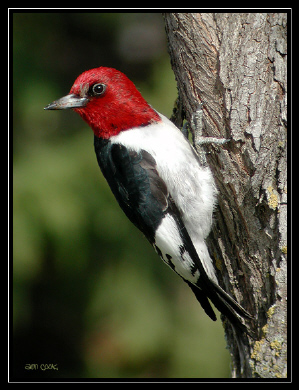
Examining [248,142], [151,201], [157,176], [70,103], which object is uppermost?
[70,103]

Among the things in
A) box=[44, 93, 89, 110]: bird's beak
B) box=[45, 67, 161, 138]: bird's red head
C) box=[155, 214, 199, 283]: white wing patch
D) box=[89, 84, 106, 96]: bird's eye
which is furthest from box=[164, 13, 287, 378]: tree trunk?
box=[44, 93, 89, 110]: bird's beak

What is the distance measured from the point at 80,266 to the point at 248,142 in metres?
2.14

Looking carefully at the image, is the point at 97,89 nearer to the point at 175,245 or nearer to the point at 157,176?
the point at 157,176

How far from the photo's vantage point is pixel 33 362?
406 centimetres

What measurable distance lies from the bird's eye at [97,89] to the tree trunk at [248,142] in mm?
438

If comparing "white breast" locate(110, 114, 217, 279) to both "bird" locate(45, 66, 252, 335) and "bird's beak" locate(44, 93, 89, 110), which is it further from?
"bird's beak" locate(44, 93, 89, 110)

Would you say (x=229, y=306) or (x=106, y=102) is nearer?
(x=229, y=306)

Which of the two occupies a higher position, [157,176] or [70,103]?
[70,103]

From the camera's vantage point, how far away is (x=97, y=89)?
8.07 feet

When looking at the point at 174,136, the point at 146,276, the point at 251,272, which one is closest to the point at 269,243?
the point at 251,272

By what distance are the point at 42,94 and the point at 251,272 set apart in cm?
248

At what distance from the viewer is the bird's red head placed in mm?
2453

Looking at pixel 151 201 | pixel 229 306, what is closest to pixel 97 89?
pixel 151 201
